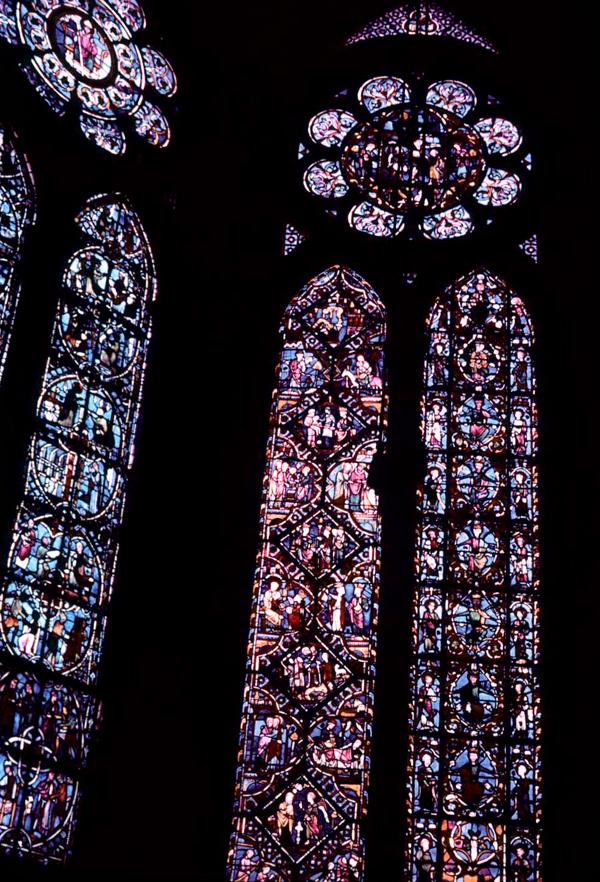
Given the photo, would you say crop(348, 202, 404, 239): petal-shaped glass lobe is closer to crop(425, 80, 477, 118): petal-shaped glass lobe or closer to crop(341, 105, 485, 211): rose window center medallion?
crop(341, 105, 485, 211): rose window center medallion

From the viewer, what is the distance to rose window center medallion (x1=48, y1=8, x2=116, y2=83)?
11.3 m

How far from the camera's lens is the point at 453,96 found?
1277 cm

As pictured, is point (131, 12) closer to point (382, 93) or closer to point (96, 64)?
point (96, 64)

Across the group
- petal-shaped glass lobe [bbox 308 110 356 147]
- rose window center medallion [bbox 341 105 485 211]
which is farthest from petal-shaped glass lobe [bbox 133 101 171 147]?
rose window center medallion [bbox 341 105 485 211]

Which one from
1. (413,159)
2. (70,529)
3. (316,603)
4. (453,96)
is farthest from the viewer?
(453,96)

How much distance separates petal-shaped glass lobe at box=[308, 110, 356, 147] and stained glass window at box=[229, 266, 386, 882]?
3.83ft

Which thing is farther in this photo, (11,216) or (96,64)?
(96,64)

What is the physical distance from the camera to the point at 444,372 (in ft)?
37.8

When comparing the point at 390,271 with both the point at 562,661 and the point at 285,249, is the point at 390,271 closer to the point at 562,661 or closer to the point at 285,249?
the point at 285,249

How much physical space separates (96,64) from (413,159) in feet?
8.23

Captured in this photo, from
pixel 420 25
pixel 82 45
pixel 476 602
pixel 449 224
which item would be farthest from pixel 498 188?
pixel 476 602

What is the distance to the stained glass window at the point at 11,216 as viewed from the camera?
33.0ft

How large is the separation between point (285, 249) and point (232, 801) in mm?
4102

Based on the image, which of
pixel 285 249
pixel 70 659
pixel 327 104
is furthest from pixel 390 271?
pixel 70 659
